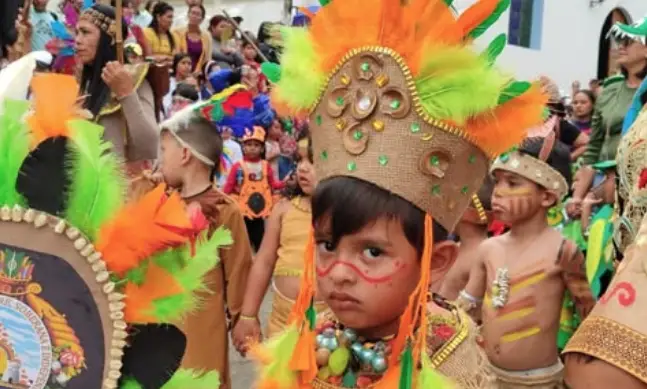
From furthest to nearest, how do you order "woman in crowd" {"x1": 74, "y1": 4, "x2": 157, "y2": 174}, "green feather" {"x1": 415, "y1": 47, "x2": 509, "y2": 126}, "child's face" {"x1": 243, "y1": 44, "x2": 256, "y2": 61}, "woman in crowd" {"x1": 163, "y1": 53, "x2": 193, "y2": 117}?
"child's face" {"x1": 243, "y1": 44, "x2": 256, "y2": 61}, "woman in crowd" {"x1": 163, "y1": 53, "x2": 193, "y2": 117}, "woman in crowd" {"x1": 74, "y1": 4, "x2": 157, "y2": 174}, "green feather" {"x1": 415, "y1": 47, "x2": 509, "y2": 126}

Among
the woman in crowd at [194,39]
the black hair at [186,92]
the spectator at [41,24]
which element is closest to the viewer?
the black hair at [186,92]

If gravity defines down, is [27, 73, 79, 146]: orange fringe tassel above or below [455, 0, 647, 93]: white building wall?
below

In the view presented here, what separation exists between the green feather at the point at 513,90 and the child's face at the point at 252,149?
5.79m

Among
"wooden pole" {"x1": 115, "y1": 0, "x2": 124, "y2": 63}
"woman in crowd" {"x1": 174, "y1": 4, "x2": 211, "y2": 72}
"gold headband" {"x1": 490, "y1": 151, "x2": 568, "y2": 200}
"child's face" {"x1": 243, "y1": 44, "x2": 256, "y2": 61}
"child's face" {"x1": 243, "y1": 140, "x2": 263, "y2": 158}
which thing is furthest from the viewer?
"child's face" {"x1": 243, "y1": 44, "x2": 256, "y2": 61}

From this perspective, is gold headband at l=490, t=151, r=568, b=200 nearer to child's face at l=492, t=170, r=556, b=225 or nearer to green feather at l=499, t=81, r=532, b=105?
child's face at l=492, t=170, r=556, b=225

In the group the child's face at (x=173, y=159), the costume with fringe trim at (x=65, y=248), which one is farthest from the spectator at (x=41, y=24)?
the costume with fringe trim at (x=65, y=248)

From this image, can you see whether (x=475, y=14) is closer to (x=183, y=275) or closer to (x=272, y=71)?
(x=272, y=71)

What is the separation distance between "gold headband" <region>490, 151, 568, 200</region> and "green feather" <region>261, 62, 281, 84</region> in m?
1.60

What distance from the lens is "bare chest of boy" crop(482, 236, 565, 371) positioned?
346 cm

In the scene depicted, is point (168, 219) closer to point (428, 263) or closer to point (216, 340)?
point (428, 263)

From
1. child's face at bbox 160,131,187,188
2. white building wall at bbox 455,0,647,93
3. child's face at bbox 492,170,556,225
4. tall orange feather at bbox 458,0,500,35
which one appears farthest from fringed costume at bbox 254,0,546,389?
white building wall at bbox 455,0,647,93

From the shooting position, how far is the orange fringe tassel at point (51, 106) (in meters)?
1.64

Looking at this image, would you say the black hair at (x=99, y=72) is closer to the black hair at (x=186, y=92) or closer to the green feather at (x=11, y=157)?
the green feather at (x=11, y=157)

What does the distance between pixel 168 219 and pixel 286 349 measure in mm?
560
